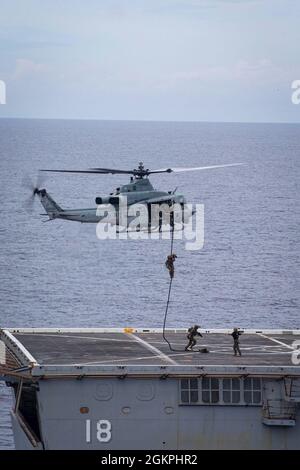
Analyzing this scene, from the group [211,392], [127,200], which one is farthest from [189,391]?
[127,200]

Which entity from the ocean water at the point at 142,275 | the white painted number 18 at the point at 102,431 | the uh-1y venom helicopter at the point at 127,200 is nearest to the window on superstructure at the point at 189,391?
the white painted number 18 at the point at 102,431

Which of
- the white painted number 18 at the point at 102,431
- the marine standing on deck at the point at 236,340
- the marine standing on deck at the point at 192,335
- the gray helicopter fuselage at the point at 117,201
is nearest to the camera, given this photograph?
the white painted number 18 at the point at 102,431

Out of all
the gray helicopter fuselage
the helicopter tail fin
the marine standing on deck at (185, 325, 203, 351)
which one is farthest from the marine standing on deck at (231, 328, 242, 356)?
the helicopter tail fin

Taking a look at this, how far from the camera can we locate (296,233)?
148875 millimetres

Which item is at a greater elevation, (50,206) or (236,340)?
(50,206)

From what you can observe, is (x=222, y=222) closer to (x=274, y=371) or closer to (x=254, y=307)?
(x=254, y=307)

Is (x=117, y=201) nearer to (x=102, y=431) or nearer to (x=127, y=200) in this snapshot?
(x=127, y=200)

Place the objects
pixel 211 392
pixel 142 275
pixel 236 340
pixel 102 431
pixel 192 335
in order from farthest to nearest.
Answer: pixel 142 275 < pixel 192 335 < pixel 236 340 < pixel 211 392 < pixel 102 431

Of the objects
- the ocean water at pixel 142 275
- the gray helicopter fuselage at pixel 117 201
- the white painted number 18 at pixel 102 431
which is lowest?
the white painted number 18 at pixel 102 431

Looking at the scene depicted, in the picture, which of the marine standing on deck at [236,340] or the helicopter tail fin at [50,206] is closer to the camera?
the marine standing on deck at [236,340]

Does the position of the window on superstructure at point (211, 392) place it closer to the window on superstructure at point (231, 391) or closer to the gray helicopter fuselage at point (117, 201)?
the window on superstructure at point (231, 391)

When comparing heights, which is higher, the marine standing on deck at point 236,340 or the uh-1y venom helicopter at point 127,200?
the uh-1y venom helicopter at point 127,200

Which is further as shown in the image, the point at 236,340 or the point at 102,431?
the point at 236,340
